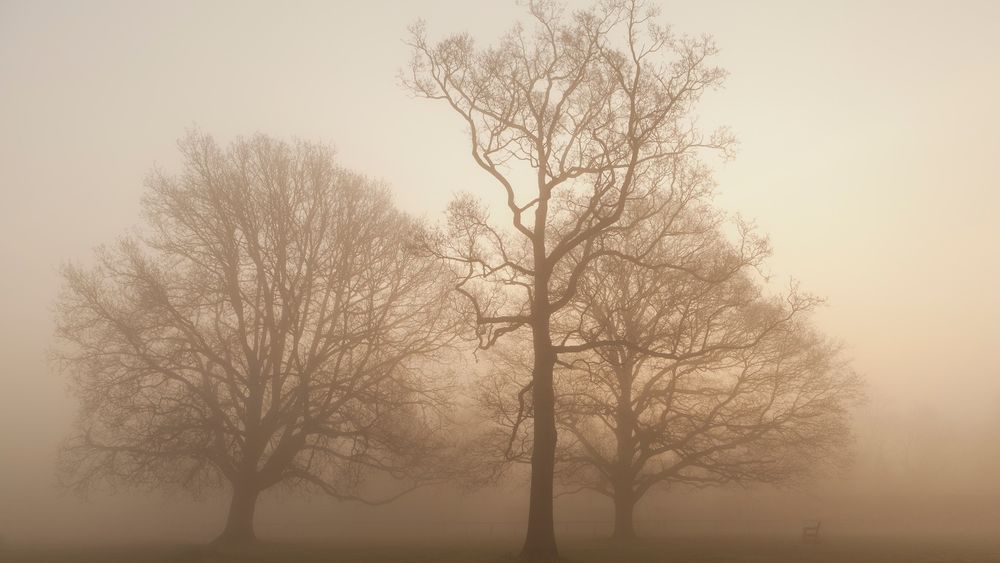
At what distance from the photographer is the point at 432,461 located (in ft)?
94.4

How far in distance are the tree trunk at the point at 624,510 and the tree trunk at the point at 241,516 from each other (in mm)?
14094

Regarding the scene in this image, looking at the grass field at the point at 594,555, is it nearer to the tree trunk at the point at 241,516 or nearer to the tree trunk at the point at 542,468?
the tree trunk at the point at 542,468

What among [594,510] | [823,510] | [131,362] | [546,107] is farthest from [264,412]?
[823,510]

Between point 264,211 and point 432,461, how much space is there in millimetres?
12117

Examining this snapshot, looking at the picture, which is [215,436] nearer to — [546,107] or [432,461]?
[432,461]

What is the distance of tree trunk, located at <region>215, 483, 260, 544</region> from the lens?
2584 centimetres

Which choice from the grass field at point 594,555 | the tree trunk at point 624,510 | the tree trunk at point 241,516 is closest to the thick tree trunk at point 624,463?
the tree trunk at point 624,510

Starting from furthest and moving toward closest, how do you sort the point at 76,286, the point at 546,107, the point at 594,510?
the point at 594,510 → the point at 76,286 → the point at 546,107

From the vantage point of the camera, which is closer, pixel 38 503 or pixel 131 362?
pixel 131 362

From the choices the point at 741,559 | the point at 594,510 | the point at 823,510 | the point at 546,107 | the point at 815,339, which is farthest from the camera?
the point at 823,510

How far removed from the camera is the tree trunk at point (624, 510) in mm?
28344

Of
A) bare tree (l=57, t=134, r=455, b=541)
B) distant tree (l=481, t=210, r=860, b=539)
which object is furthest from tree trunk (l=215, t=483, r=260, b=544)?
distant tree (l=481, t=210, r=860, b=539)

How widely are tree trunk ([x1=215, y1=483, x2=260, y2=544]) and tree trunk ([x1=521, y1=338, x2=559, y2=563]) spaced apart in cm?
1356

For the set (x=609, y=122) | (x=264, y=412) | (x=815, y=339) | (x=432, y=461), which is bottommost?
(x=432, y=461)
